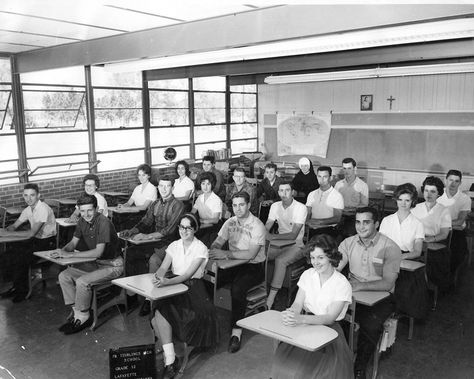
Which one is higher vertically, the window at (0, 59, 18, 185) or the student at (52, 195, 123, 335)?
the window at (0, 59, 18, 185)

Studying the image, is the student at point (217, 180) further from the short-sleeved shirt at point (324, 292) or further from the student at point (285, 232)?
the short-sleeved shirt at point (324, 292)

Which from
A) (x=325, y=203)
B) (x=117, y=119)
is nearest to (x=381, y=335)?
(x=325, y=203)

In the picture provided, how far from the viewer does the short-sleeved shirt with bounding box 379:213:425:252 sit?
15.3 feet

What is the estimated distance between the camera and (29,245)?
220 inches

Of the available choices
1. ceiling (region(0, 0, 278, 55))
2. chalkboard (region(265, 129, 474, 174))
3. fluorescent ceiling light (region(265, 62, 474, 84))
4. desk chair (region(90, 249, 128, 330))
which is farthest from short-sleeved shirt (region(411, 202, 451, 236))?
chalkboard (region(265, 129, 474, 174))

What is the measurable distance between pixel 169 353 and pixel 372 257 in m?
1.81

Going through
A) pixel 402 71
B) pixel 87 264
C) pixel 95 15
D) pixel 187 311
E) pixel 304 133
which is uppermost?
pixel 95 15

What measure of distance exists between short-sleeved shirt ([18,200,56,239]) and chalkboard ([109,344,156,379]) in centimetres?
271

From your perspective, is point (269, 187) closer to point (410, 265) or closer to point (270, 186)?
point (270, 186)

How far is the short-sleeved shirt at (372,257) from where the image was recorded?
152 inches

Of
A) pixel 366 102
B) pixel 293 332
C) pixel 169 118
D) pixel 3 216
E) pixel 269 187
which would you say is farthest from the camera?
pixel 366 102

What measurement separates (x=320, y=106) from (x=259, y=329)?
894 centimetres

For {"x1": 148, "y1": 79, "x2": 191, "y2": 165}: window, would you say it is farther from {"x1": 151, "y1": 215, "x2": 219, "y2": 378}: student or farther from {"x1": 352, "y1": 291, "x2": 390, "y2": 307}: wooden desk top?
{"x1": 352, "y1": 291, "x2": 390, "y2": 307}: wooden desk top

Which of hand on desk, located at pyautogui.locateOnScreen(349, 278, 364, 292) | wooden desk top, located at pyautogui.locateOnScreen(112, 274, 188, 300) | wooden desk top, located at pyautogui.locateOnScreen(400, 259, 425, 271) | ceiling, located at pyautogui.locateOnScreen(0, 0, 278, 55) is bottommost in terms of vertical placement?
wooden desk top, located at pyautogui.locateOnScreen(112, 274, 188, 300)
